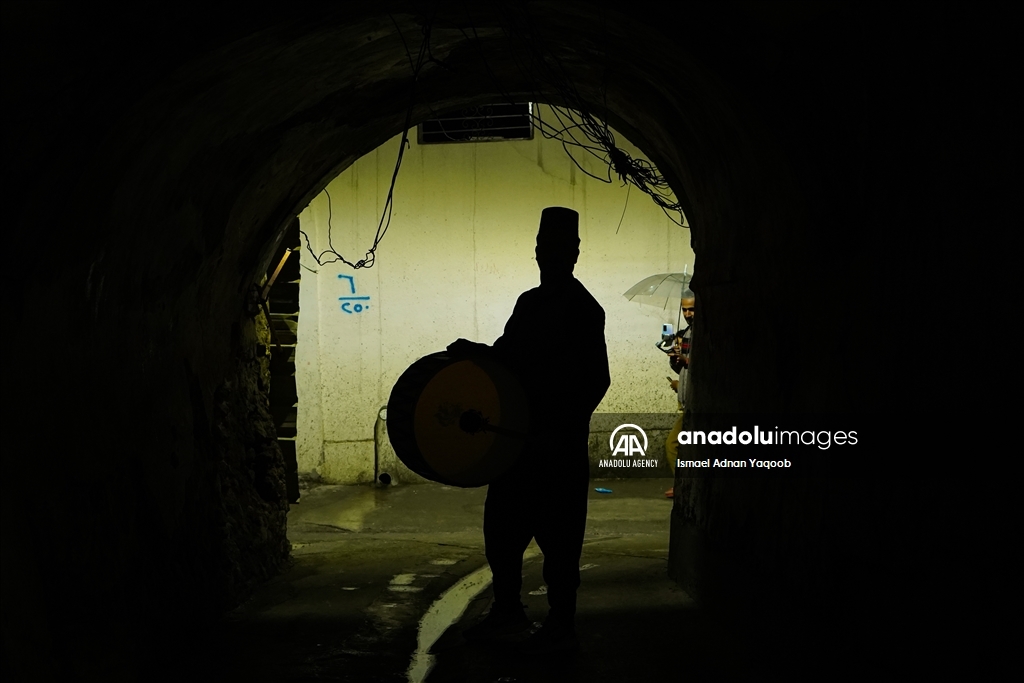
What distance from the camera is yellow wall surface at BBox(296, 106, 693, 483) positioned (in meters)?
10.6

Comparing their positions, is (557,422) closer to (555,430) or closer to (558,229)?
(555,430)

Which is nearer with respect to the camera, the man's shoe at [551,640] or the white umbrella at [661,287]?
the man's shoe at [551,640]

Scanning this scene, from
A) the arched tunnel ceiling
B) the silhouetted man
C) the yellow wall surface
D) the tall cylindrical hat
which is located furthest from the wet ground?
the yellow wall surface

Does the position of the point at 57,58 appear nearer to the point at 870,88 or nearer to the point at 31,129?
the point at 31,129

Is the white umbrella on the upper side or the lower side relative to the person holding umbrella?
upper

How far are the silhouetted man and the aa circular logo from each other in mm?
6429

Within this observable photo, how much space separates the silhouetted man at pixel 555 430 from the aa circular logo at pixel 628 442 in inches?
253

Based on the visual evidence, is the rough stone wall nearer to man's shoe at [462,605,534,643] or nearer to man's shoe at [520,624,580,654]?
man's shoe at [462,605,534,643]

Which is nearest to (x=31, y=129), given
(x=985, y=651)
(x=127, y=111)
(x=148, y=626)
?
(x=127, y=111)

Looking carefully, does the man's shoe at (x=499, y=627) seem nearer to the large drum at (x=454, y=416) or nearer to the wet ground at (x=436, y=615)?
the wet ground at (x=436, y=615)

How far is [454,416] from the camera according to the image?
160 inches

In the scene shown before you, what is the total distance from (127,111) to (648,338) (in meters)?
7.75

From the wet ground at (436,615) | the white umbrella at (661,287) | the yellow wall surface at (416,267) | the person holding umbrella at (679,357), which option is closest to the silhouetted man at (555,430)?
the wet ground at (436,615)

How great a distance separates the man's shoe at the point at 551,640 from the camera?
4254mm
